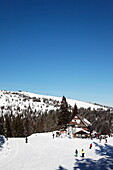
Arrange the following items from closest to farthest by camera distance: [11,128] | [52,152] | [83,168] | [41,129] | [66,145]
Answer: [83,168] → [52,152] → [66,145] → [11,128] → [41,129]

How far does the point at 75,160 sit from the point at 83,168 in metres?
3.36

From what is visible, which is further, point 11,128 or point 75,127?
point 11,128

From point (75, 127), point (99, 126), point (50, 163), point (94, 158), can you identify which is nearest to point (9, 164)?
point (50, 163)

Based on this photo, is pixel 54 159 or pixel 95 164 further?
pixel 54 159

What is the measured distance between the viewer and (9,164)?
22953mm

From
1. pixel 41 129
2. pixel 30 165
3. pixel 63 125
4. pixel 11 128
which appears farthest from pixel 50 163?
pixel 41 129

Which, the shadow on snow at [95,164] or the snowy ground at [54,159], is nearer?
the shadow on snow at [95,164]

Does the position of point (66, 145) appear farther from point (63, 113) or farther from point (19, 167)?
point (63, 113)

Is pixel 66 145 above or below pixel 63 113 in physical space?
below

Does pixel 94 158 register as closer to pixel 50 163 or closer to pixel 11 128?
pixel 50 163

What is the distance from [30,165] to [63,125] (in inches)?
1417

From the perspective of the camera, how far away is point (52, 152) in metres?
28.5

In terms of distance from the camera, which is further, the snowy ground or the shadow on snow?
the snowy ground

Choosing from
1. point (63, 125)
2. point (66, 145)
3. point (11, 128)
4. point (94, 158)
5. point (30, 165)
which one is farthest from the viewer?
point (11, 128)
